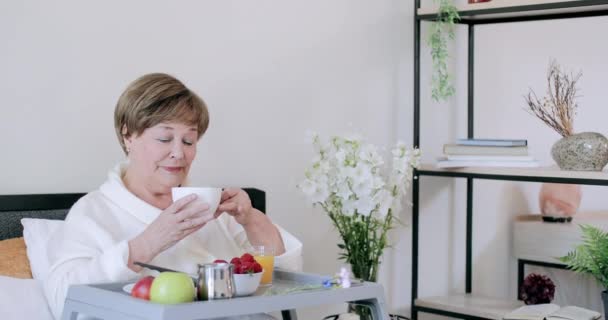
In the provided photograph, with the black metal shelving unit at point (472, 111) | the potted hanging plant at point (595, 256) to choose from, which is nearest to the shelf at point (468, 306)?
the black metal shelving unit at point (472, 111)

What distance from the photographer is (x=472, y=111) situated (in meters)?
3.79

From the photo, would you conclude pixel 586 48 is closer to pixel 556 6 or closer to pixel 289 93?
pixel 556 6

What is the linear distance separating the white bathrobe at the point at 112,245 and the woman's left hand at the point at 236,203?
126 mm

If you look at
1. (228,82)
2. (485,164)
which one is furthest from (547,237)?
(228,82)

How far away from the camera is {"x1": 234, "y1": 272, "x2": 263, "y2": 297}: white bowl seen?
72.0 inches

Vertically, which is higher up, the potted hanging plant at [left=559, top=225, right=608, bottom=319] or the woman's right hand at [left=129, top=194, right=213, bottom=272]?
the woman's right hand at [left=129, top=194, right=213, bottom=272]

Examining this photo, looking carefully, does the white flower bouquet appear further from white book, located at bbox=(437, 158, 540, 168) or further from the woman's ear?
the woman's ear

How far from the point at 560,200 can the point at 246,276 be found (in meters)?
2.44

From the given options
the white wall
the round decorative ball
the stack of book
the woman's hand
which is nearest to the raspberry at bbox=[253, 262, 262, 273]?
the woman's hand

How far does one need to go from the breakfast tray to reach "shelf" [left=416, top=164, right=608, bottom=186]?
1.22 m

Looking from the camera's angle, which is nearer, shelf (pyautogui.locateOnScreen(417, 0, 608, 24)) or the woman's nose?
the woman's nose

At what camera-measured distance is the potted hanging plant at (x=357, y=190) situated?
2.74 m

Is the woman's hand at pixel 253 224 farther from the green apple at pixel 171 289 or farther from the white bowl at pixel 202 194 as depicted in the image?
the green apple at pixel 171 289

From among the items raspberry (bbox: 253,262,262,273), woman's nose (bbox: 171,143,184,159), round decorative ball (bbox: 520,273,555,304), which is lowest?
round decorative ball (bbox: 520,273,555,304)
